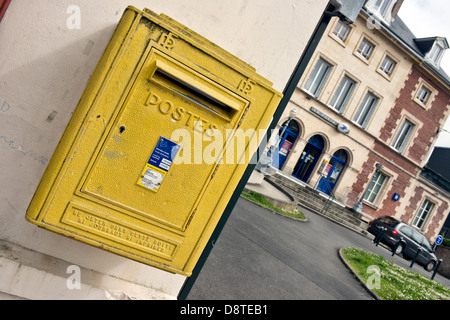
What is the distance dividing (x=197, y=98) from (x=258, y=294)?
11.4 ft

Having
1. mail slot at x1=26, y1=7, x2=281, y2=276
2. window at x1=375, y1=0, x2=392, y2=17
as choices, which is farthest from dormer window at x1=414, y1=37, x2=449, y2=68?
mail slot at x1=26, y1=7, x2=281, y2=276

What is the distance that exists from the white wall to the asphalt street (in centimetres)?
178

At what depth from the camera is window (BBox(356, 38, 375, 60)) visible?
2120 centimetres

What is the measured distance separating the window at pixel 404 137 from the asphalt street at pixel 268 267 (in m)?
17.7

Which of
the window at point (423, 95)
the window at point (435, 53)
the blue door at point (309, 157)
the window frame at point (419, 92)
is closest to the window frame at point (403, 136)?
the window frame at point (419, 92)

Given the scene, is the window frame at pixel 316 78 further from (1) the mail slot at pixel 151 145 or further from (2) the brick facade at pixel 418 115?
(1) the mail slot at pixel 151 145

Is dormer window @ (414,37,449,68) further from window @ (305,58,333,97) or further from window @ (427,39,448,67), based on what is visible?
window @ (305,58,333,97)

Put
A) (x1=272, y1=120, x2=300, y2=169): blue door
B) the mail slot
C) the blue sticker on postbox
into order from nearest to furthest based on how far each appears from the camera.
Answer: the mail slot < the blue sticker on postbox < (x1=272, y1=120, x2=300, y2=169): blue door

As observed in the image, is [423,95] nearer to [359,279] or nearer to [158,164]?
[359,279]

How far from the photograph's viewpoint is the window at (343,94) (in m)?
21.4

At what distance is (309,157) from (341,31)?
8348mm

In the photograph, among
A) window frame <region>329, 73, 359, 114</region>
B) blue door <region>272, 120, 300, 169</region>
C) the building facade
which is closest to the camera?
the building facade

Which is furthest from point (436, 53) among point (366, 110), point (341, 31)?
point (341, 31)
